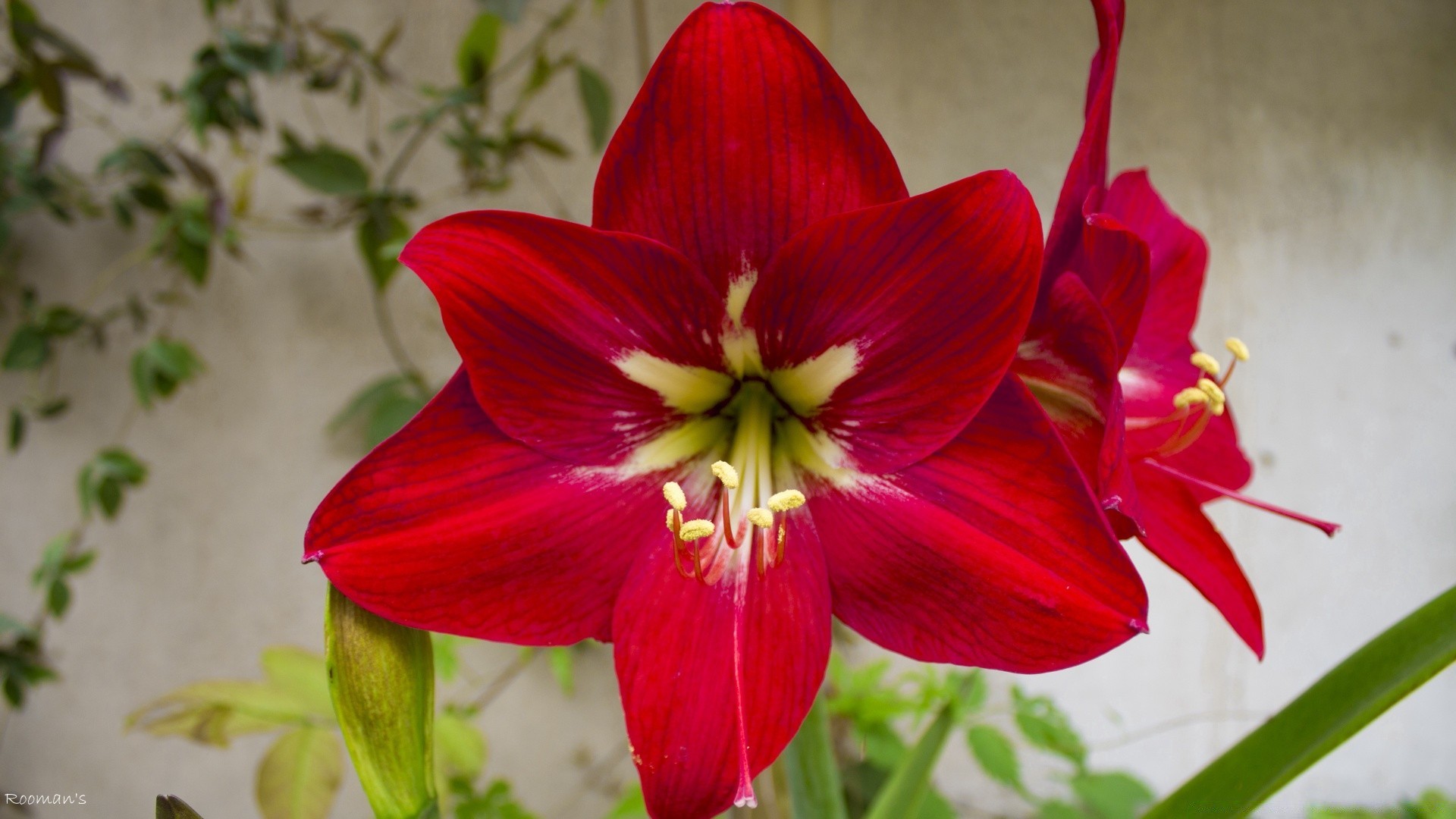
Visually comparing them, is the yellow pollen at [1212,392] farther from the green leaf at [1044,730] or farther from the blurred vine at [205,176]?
the blurred vine at [205,176]

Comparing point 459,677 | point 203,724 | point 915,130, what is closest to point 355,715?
point 203,724

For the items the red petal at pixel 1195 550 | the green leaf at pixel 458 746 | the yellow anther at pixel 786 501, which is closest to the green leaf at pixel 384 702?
the yellow anther at pixel 786 501

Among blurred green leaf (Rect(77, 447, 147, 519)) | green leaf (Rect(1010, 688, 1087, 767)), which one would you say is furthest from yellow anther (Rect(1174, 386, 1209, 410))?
blurred green leaf (Rect(77, 447, 147, 519))

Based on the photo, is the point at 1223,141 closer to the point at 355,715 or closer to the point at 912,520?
the point at 912,520

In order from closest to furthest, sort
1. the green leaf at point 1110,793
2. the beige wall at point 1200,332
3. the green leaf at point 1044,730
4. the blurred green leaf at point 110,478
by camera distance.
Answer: the green leaf at point 1044,730
the green leaf at point 1110,793
the blurred green leaf at point 110,478
the beige wall at point 1200,332

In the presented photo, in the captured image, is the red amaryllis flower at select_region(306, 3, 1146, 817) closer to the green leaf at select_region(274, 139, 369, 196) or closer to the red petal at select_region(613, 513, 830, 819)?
the red petal at select_region(613, 513, 830, 819)

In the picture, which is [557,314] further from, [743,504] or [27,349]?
[27,349]
